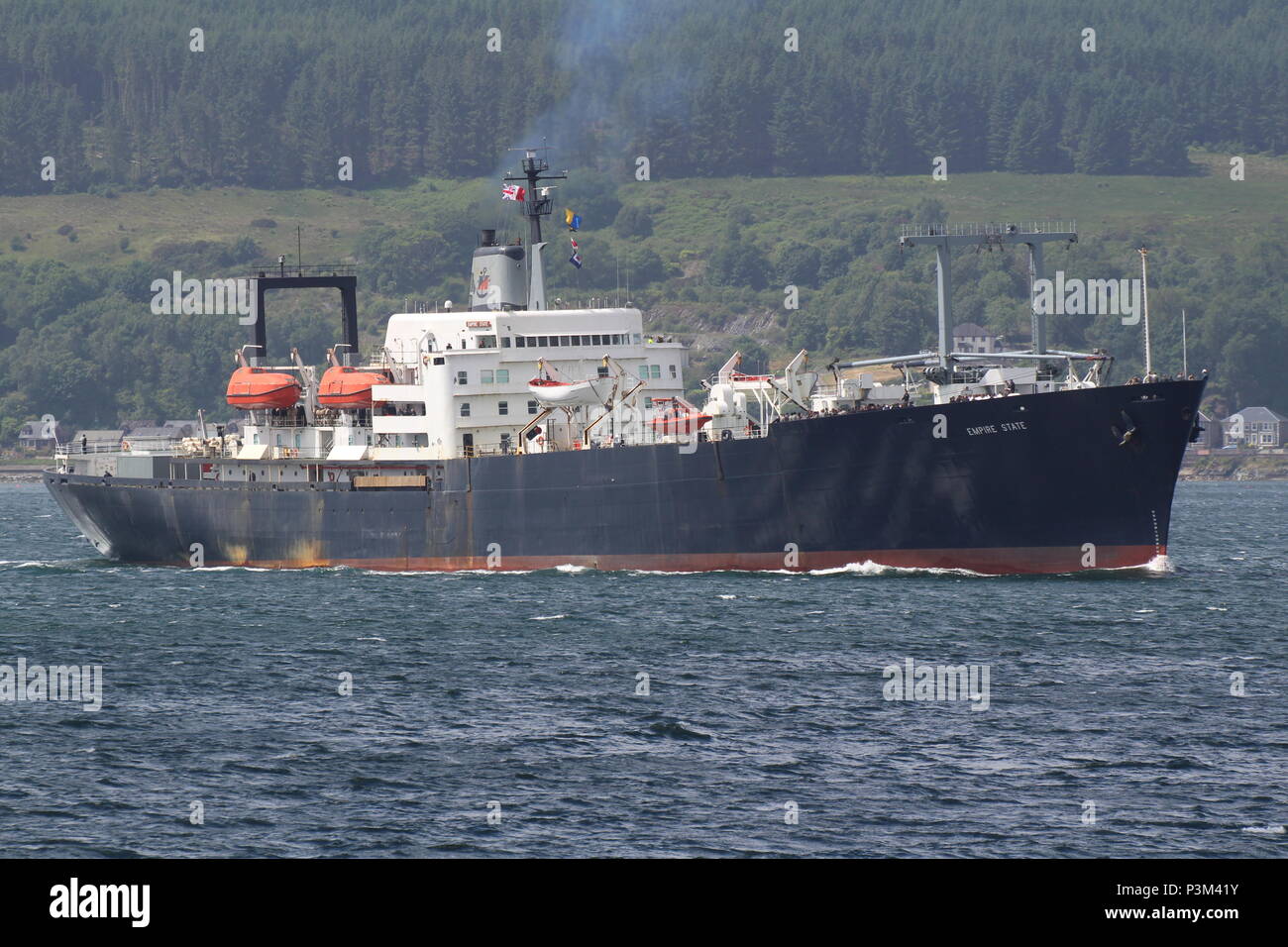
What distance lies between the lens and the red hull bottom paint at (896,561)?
167 feet

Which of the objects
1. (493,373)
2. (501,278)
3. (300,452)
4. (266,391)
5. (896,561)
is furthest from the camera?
(300,452)

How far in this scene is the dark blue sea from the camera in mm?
24359

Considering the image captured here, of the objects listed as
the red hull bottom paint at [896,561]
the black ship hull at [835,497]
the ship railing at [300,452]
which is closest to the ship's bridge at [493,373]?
the black ship hull at [835,497]

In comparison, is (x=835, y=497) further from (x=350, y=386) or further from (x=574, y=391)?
(x=350, y=386)

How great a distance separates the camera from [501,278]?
64.8 metres

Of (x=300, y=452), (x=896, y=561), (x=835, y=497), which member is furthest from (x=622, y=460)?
(x=300, y=452)

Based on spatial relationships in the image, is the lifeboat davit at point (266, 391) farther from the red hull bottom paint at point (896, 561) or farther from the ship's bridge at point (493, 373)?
the red hull bottom paint at point (896, 561)

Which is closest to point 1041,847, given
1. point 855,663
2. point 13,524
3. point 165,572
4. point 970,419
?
point 855,663

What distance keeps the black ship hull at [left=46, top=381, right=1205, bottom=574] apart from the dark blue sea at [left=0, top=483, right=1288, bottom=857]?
1.20 metres

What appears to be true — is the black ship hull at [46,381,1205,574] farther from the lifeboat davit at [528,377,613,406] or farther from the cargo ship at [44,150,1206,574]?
the lifeboat davit at [528,377,613,406]

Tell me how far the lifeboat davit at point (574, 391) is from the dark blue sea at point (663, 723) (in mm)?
6728
